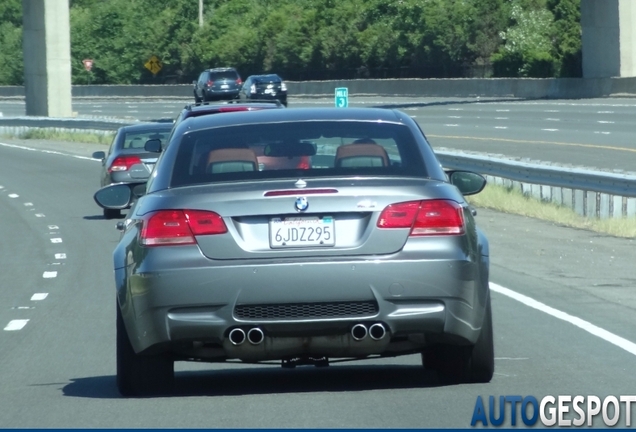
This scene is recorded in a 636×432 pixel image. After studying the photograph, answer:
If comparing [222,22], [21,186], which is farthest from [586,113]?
[222,22]

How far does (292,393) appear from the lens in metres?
7.88

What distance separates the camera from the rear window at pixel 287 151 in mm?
7578

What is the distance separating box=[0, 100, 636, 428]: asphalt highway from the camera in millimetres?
7273

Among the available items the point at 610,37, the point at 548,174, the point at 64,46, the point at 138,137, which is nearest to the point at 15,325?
the point at 548,174

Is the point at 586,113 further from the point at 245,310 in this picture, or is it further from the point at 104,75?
the point at 104,75

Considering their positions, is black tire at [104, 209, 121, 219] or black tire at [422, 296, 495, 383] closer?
black tire at [422, 296, 495, 383]

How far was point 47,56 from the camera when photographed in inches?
2336

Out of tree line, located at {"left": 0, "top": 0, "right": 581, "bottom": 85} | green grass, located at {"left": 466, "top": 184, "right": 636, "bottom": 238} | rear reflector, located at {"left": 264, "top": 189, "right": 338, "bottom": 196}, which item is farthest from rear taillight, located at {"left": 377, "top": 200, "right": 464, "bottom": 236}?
tree line, located at {"left": 0, "top": 0, "right": 581, "bottom": 85}

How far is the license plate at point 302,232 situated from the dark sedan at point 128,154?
15.0m

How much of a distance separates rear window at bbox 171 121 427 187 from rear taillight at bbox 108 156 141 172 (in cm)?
1517

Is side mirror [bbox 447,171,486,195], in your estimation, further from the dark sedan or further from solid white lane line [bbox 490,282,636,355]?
the dark sedan

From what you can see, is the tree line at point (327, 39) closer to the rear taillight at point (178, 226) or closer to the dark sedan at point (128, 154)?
the dark sedan at point (128, 154)

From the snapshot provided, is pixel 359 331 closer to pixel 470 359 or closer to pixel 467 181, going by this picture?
pixel 470 359

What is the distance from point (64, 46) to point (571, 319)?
167ft
